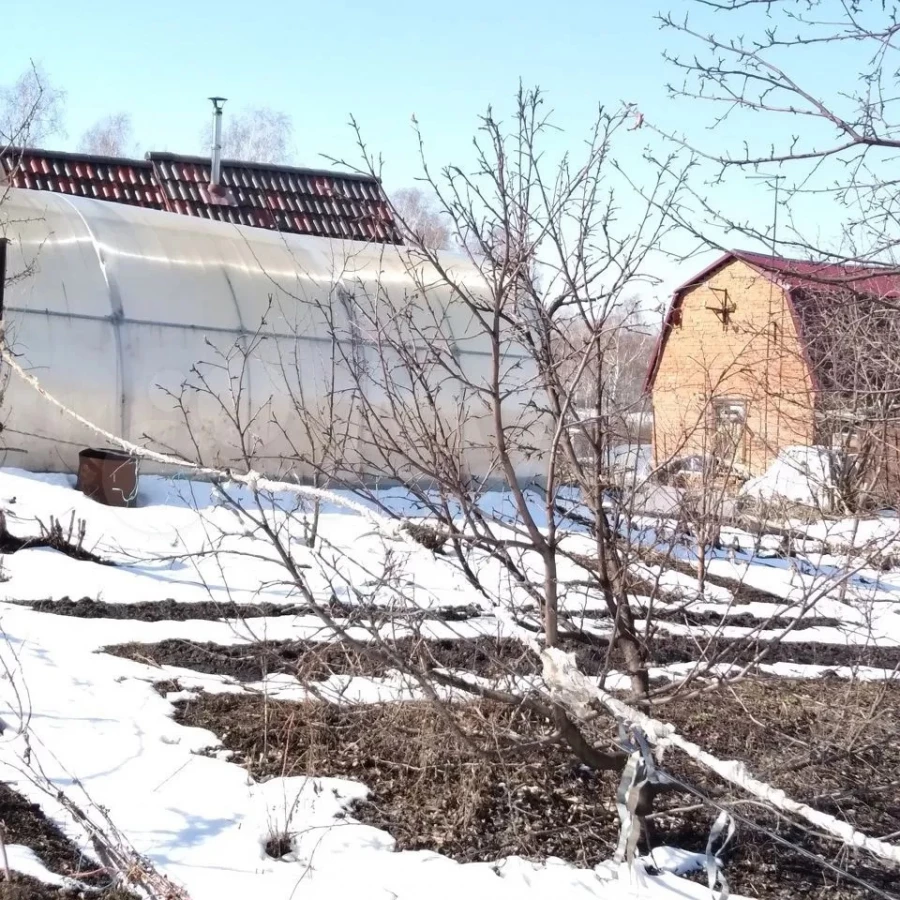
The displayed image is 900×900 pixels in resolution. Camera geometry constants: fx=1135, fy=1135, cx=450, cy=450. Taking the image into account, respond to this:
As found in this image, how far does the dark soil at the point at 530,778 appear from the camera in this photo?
3.65 metres

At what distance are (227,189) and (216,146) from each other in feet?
2.04

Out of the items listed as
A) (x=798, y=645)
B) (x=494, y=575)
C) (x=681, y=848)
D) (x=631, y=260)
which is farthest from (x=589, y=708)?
(x=494, y=575)

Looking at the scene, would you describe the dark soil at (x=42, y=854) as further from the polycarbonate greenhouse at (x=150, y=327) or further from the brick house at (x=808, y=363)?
the polycarbonate greenhouse at (x=150, y=327)

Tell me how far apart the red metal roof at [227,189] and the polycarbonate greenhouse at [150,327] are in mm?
3263

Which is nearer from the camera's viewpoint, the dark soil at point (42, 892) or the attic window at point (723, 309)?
the dark soil at point (42, 892)

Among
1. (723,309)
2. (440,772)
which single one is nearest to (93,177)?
(723,309)

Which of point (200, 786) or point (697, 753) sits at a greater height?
point (697, 753)

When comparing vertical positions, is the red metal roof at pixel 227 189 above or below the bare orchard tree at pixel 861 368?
above

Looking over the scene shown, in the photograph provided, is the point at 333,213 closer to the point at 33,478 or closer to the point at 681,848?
the point at 33,478

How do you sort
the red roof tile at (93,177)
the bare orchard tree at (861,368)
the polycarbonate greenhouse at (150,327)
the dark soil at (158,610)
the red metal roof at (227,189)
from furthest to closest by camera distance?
the red metal roof at (227,189) < the red roof tile at (93,177) < the polycarbonate greenhouse at (150,327) < the dark soil at (158,610) < the bare orchard tree at (861,368)

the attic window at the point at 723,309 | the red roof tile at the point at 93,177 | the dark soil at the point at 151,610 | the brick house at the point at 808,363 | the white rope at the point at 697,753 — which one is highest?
the red roof tile at the point at 93,177

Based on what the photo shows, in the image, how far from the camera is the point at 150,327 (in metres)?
11.3

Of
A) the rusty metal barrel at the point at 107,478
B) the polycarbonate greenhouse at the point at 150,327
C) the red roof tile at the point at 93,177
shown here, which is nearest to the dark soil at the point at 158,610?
the rusty metal barrel at the point at 107,478

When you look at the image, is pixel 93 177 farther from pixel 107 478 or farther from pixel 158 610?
pixel 158 610
